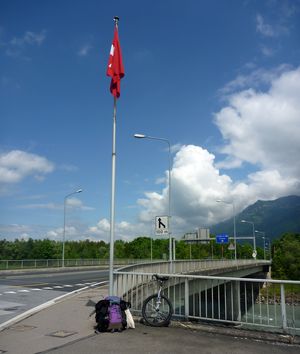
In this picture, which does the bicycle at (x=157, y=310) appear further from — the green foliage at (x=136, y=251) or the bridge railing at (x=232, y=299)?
the green foliage at (x=136, y=251)

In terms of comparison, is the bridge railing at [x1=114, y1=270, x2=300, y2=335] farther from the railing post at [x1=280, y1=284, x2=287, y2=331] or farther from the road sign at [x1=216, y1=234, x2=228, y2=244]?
the road sign at [x1=216, y1=234, x2=228, y2=244]

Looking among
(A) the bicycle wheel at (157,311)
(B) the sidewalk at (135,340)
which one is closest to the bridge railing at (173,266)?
(A) the bicycle wheel at (157,311)

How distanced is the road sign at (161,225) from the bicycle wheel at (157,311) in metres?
8.25

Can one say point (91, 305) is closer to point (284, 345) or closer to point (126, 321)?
point (126, 321)

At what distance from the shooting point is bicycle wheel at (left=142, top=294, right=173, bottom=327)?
8.89m

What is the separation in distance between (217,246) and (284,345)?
406 feet

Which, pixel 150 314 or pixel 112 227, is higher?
pixel 112 227

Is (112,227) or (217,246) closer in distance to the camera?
(112,227)

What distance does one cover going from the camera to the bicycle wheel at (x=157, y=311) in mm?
8891

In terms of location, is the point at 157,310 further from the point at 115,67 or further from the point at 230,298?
the point at 115,67

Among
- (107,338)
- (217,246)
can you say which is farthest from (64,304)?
(217,246)

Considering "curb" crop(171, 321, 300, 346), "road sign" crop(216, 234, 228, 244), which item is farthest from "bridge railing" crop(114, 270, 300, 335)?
"road sign" crop(216, 234, 228, 244)

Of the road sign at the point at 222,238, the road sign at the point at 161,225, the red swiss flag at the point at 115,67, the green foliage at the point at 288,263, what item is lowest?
the green foliage at the point at 288,263

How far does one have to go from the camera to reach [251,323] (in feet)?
27.0
